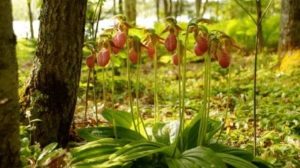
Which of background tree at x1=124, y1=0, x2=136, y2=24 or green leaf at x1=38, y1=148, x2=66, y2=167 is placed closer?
green leaf at x1=38, y1=148, x2=66, y2=167

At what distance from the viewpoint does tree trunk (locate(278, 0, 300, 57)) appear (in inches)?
241

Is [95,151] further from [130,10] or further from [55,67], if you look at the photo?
[130,10]

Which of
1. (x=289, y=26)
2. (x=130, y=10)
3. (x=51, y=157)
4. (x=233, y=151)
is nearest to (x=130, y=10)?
(x=130, y=10)

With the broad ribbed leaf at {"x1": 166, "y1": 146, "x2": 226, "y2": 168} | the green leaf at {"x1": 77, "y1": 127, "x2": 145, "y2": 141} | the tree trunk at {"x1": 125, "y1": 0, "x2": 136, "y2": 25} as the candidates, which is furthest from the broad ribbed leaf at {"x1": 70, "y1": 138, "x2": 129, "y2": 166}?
the tree trunk at {"x1": 125, "y1": 0, "x2": 136, "y2": 25}

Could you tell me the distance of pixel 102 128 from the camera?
110 inches

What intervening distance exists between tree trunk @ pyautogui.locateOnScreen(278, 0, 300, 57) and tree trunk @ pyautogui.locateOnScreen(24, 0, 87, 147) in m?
4.05

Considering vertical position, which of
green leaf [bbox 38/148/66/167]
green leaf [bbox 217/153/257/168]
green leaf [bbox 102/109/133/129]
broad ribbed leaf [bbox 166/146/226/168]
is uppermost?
green leaf [bbox 38/148/66/167]

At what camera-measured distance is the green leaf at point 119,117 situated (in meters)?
2.81

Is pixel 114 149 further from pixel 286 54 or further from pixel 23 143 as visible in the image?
pixel 286 54

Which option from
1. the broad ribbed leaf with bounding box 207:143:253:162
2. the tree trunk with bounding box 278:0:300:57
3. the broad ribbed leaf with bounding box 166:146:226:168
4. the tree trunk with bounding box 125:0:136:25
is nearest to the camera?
the broad ribbed leaf with bounding box 166:146:226:168

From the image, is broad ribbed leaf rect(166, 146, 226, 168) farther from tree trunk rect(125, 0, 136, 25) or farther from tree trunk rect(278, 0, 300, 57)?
tree trunk rect(125, 0, 136, 25)

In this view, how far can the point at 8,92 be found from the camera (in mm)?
1734

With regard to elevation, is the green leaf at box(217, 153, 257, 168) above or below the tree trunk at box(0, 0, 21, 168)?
below

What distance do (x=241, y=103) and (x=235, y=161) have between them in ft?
7.53
